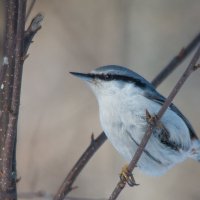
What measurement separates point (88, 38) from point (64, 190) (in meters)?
3.82

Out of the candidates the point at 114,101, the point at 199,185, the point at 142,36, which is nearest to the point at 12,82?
the point at 114,101

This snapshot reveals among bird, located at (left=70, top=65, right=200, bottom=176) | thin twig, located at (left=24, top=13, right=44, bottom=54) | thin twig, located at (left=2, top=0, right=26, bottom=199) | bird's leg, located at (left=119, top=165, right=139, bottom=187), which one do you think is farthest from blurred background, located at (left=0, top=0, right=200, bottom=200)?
thin twig, located at (left=24, top=13, right=44, bottom=54)

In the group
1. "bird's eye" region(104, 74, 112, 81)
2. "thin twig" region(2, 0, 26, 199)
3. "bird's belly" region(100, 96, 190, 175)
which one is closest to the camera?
"thin twig" region(2, 0, 26, 199)

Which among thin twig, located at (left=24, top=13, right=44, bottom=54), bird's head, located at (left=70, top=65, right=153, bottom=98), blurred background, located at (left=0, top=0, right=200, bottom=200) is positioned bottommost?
blurred background, located at (left=0, top=0, right=200, bottom=200)

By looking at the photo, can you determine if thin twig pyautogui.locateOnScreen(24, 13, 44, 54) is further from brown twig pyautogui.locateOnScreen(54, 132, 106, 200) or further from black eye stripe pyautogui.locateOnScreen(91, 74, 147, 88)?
black eye stripe pyautogui.locateOnScreen(91, 74, 147, 88)

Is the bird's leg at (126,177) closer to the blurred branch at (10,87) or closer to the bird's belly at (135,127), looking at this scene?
the bird's belly at (135,127)

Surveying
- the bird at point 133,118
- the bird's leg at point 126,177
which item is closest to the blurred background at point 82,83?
the bird at point 133,118

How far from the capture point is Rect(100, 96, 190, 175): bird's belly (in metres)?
2.51

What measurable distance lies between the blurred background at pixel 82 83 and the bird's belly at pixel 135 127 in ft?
7.50

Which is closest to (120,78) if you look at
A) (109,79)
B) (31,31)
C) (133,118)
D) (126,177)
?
(109,79)

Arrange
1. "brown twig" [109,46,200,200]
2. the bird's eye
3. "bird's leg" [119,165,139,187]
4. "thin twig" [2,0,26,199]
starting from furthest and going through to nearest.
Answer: the bird's eye < "bird's leg" [119,165,139,187] < "brown twig" [109,46,200,200] < "thin twig" [2,0,26,199]

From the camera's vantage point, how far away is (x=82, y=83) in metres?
5.70

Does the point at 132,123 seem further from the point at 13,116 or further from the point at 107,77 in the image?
the point at 13,116

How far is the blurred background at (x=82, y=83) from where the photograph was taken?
5242 mm
